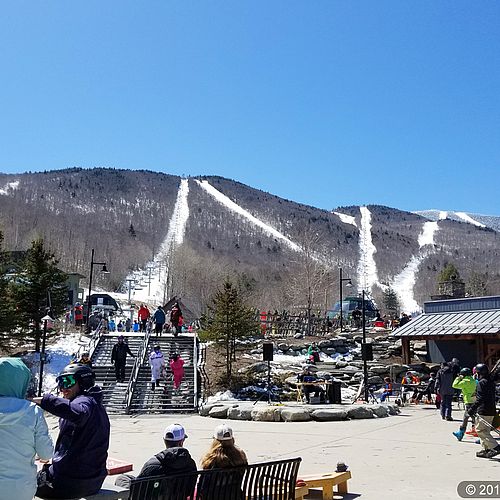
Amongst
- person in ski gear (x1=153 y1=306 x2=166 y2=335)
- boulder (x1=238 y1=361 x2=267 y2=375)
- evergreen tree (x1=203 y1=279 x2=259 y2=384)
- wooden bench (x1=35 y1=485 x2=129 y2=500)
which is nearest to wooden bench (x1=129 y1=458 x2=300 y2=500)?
wooden bench (x1=35 y1=485 x2=129 y2=500)

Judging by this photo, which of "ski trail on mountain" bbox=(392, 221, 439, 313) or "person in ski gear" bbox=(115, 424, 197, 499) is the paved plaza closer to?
"person in ski gear" bbox=(115, 424, 197, 499)

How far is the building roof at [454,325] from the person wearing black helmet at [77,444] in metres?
21.9

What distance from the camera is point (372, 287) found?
12550 centimetres

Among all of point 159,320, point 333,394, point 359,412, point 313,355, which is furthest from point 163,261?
point 359,412

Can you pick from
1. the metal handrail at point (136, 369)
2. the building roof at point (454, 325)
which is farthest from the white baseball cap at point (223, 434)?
the building roof at point (454, 325)

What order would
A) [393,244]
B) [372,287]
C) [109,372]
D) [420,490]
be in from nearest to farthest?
1. [420,490]
2. [109,372]
3. [372,287]
4. [393,244]

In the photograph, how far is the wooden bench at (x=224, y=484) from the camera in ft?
13.4

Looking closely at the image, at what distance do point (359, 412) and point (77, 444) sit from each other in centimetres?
1169

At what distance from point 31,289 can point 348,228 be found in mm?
166592

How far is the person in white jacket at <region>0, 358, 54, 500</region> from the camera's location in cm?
364

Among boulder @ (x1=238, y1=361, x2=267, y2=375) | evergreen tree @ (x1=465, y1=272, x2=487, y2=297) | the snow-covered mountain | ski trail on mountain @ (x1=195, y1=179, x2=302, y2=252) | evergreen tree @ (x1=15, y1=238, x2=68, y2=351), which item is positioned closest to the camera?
evergreen tree @ (x1=15, y1=238, x2=68, y2=351)

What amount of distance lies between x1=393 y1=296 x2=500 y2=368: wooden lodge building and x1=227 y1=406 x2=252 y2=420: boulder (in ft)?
41.1

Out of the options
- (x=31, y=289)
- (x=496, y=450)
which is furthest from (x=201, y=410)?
(x=31, y=289)

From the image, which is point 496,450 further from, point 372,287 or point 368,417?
point 372,287
